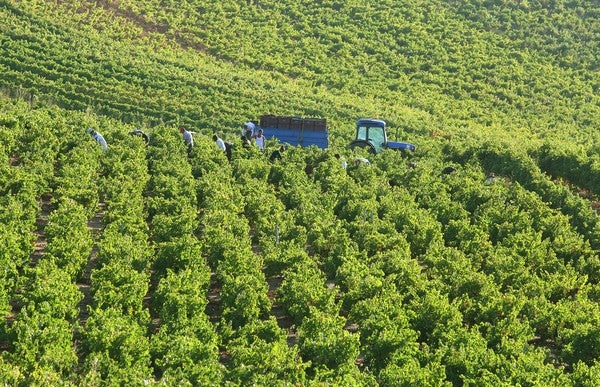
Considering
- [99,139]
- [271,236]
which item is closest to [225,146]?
[99,139]

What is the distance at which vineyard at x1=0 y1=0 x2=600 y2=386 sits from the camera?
16953 mm

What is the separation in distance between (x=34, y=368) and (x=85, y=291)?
5199 millimetres

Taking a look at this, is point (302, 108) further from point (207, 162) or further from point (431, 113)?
point (207, 162)

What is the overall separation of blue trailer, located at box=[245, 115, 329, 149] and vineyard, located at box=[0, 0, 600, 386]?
1649mm

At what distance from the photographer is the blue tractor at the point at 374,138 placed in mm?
38125

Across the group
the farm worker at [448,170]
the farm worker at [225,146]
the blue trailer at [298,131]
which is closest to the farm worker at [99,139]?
the farm worker at [225,146]

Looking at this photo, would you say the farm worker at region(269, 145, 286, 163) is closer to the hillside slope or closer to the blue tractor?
the blue tractor

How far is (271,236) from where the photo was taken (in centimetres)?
2416

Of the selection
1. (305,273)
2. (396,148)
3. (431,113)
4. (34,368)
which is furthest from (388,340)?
(431,113)

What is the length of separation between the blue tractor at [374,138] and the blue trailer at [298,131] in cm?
125

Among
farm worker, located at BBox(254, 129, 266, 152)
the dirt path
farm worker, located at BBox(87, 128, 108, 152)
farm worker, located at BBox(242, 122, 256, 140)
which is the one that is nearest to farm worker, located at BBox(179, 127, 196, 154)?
farm worker, located at BBox(254, 129, 266, 152)

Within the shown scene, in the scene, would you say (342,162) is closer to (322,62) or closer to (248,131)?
(248,131)

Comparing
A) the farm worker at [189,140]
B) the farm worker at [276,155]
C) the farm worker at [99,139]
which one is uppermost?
the farm worker at [99,139]

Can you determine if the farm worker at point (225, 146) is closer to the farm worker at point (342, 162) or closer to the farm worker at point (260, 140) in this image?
the farm worker at point (260, 140)
